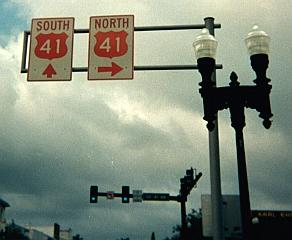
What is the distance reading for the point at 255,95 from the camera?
641 centimetres

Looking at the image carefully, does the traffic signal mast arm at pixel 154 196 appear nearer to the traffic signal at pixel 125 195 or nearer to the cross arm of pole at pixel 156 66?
the traffic signal at pixel 125 195

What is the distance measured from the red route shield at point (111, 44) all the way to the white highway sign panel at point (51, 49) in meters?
0.53

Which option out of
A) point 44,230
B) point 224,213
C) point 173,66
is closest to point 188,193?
point 173,66

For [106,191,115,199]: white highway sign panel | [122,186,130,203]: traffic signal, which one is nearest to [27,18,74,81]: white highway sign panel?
[106,191,115,199]: white highway sign panel

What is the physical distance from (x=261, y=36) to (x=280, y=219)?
38.4 m

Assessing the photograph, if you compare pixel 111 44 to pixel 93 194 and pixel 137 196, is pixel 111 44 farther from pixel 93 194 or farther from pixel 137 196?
pixel 137 196

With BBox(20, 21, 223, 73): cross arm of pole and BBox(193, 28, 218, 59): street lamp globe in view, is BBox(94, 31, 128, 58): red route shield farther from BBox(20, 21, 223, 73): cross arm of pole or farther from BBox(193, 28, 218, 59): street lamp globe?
BBox(193, 28, 218, 59): street lamp globe

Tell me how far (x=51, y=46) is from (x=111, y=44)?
110 cm

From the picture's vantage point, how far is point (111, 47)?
8.16 m

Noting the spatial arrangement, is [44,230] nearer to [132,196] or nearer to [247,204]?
[132,196]

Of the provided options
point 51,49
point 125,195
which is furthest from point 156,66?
point 125,195

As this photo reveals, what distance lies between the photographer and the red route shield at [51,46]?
8.29 meters

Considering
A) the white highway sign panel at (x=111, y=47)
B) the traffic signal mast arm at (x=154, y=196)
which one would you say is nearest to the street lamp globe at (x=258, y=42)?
the white highway sign panel at (x=111, y=47)

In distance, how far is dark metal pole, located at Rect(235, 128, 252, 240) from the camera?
5.36m
